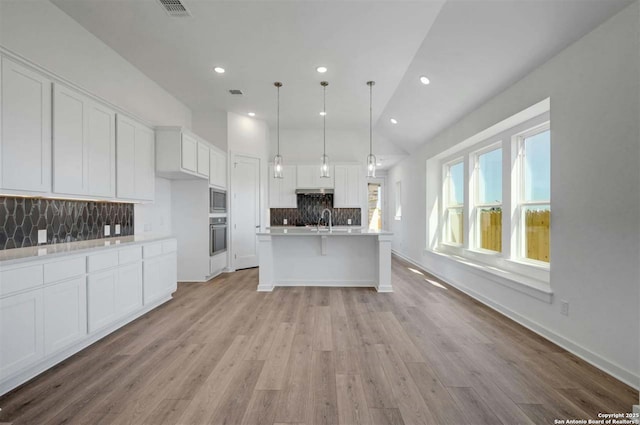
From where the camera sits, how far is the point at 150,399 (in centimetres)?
180

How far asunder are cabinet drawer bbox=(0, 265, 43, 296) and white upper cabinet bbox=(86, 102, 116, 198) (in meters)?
1.16

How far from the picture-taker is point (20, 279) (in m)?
1.87

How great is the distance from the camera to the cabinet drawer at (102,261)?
2.43m

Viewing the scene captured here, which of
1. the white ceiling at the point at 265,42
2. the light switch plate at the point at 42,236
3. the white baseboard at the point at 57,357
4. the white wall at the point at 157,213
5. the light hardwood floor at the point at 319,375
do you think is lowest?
the light hardwood floor at the point at 319,375

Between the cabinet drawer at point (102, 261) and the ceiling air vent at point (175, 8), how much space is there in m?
2.39

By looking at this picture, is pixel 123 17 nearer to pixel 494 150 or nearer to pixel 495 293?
pixel 494 150

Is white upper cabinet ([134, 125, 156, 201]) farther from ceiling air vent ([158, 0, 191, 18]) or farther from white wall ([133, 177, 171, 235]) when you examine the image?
ceiling air vent ([158, 0, 191, 18])

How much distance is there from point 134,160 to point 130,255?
1.31 metres

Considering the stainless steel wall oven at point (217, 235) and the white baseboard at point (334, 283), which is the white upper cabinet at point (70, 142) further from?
the white baseboard at point (334, 283)

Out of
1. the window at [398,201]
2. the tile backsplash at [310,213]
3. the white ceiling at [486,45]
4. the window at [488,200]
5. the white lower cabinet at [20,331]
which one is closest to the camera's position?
the white lower cabinet at [20,331]

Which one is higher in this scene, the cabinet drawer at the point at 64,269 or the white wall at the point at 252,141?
the white wall at the point at 252,141

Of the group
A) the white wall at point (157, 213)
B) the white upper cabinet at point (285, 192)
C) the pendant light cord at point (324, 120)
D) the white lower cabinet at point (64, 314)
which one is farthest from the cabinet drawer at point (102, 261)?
the white upper cabinet at point (285, 192)

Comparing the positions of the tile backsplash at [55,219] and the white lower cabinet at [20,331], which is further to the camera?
the tile backsplash at [55,219]

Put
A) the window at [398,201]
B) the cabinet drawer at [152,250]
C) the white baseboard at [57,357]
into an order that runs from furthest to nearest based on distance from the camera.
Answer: the window at [398,201] → the cabinet drawer at [152,250] → the white baseboard at [57,357]
